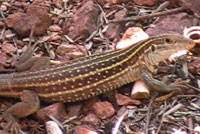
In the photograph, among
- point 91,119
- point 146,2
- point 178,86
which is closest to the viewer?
point 91,119

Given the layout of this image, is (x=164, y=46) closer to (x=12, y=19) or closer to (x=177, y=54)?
(x=177, y=54)

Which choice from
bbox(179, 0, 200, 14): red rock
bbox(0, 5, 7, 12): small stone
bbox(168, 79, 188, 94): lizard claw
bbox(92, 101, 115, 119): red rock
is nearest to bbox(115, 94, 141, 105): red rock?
bbox(92, 101, 115, 119): red rock

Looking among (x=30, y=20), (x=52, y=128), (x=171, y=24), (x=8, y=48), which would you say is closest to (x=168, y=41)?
(x=171, y=24)

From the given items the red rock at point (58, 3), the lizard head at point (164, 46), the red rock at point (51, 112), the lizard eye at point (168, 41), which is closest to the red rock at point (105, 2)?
the red rock at point (58, 3)

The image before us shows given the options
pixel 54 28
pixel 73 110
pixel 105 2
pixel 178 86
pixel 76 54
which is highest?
pixel 105 2

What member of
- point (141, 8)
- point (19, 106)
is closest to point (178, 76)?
point (141, 8)

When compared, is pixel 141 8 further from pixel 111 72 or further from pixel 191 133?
pixel 191 133
